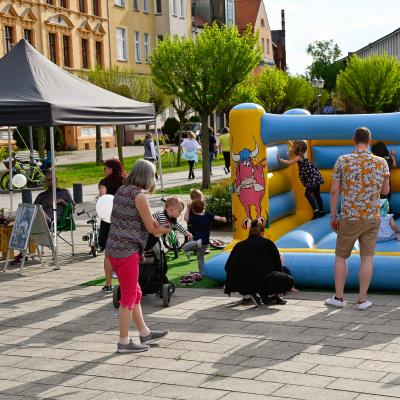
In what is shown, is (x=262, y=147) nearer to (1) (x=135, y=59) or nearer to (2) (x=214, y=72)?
(2) (x=214, y=72)

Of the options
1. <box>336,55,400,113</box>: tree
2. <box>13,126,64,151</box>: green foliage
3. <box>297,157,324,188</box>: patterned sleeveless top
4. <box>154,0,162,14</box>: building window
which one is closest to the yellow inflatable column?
<box>297,157,324,188</box>: patterned sleeveless top

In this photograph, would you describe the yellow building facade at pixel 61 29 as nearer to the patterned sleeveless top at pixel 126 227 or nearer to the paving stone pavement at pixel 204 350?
the paving stone pavement at pixel 204 350

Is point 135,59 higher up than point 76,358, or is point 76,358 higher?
point 135,59

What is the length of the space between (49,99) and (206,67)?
37.2 feet

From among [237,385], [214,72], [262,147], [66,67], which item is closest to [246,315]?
[237,385]

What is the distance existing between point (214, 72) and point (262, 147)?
11431 millimetres

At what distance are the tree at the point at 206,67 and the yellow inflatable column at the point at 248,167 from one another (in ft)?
36.5

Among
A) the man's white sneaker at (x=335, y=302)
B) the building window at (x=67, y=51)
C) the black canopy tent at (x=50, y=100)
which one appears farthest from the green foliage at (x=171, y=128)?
the man's white sneaker at (x=335, y=302)

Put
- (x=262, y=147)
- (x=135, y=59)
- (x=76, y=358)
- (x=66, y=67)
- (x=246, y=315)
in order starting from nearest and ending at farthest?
(x=76, y=358) → (x=246, y=315) → (x=262, y=147) → (x=66, y=67) → (x=135, y=59)

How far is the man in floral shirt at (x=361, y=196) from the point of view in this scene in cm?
807

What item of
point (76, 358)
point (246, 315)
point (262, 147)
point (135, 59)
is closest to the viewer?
point (76, 358)

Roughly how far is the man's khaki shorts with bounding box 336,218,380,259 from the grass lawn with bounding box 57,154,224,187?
58.4ft

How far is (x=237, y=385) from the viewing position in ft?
19.5

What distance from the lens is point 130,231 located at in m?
6.88
